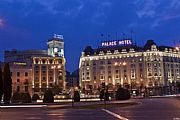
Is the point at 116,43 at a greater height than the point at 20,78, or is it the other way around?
the point at 116,43

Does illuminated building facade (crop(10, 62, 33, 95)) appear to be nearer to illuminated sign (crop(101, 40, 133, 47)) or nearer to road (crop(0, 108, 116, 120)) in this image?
illuminated sign (crop(101, 40, 133, 47))

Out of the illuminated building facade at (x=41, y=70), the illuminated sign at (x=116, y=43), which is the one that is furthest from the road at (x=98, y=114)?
the illuminated sign at (x=116, y=43)

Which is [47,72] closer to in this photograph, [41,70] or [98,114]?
[41,70]

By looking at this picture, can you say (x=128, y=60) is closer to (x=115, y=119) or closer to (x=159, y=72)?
(x=159, y=72)

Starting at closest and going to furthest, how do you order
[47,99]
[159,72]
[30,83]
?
[47,99] → [30,83] → [159,72]

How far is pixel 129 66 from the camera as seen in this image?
175 metres

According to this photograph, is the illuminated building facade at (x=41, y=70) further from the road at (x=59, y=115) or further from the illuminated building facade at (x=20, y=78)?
the road at (x=59, y=115)

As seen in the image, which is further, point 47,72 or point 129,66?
point 47,72

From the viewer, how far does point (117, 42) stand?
186m

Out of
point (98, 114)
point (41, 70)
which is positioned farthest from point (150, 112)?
point (41, 70)

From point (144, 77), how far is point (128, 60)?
44.5 ft

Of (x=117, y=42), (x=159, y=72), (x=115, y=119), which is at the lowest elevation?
(x=115, y=119)

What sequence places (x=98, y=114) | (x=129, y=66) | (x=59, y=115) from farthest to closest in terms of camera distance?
(x=129, y=66)
(x=98, y=114)
(x=59, y=115)

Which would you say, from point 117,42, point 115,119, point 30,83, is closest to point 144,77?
point 117,42
